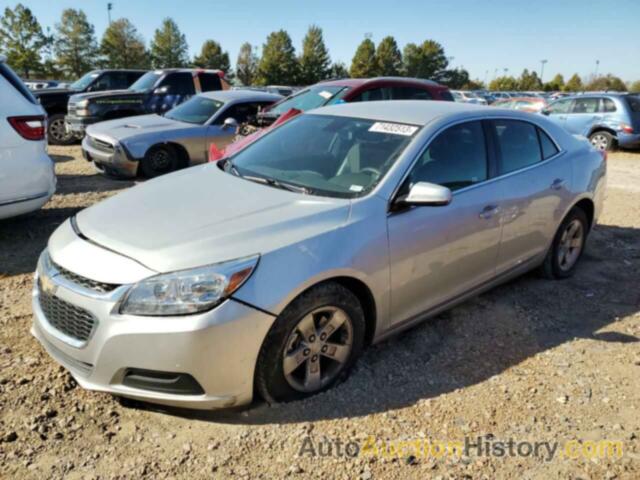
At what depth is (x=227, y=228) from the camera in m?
2.69

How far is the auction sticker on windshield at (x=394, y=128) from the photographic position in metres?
3.39

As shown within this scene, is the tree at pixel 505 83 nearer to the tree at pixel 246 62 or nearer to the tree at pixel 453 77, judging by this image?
the tree at pixel 453 77

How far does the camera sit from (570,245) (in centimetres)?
481

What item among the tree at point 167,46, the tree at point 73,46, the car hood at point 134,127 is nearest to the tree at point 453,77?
the tree at point 167,46

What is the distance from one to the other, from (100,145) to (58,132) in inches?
195

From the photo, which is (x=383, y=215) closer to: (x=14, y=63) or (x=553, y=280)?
(x=553, y=280)

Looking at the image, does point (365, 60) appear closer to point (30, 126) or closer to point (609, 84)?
point (609, 84)

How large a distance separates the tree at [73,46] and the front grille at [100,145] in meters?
55.2

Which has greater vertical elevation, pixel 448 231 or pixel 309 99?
pixel 309 99

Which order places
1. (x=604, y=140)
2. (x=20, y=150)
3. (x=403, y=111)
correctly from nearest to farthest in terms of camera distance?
(x=403, y=111) < (x=20, y=150) < (x=604, y=140)

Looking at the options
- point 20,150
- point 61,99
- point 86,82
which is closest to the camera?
point 20,150

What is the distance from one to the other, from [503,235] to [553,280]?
1.31 meters

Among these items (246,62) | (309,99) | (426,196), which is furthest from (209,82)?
(246,62)

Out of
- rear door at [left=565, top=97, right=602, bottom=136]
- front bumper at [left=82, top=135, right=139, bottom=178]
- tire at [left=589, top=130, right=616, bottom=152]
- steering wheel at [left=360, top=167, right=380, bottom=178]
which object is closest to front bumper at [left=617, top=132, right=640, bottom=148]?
tire at [left=589, top=130, right=616, bottom=152]
